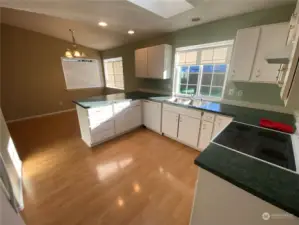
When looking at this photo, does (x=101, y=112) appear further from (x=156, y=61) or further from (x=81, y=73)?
(x=81, y=73)

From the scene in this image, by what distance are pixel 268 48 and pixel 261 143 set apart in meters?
1.36

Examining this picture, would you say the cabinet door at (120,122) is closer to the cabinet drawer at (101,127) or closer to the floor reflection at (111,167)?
the cabinet drawer at (101,127)

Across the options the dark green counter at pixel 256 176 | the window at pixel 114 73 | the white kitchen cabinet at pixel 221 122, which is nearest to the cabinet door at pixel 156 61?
the white kitchen cabinet at pixel 221 122

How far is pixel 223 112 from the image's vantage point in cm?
199

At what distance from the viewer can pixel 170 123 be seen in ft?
9.19

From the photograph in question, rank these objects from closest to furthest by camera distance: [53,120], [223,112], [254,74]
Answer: [254,74]
[223,112]
[53,120]

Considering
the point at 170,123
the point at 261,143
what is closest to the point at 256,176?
the point at 261,143

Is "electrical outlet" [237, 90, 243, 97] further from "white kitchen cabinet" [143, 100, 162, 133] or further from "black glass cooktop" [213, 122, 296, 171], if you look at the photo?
"white kitchen cabinet" [143, 100, 162, 133]

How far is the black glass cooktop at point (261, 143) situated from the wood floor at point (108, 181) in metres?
0.95

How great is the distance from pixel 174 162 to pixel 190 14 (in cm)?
250

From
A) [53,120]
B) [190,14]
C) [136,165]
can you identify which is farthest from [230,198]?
[53,120]

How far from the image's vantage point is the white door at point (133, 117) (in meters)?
3.07

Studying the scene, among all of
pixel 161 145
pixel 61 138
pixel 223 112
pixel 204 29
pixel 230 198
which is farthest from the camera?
pixel 61 138

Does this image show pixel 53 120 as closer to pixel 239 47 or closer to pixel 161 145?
pixel 161 145
